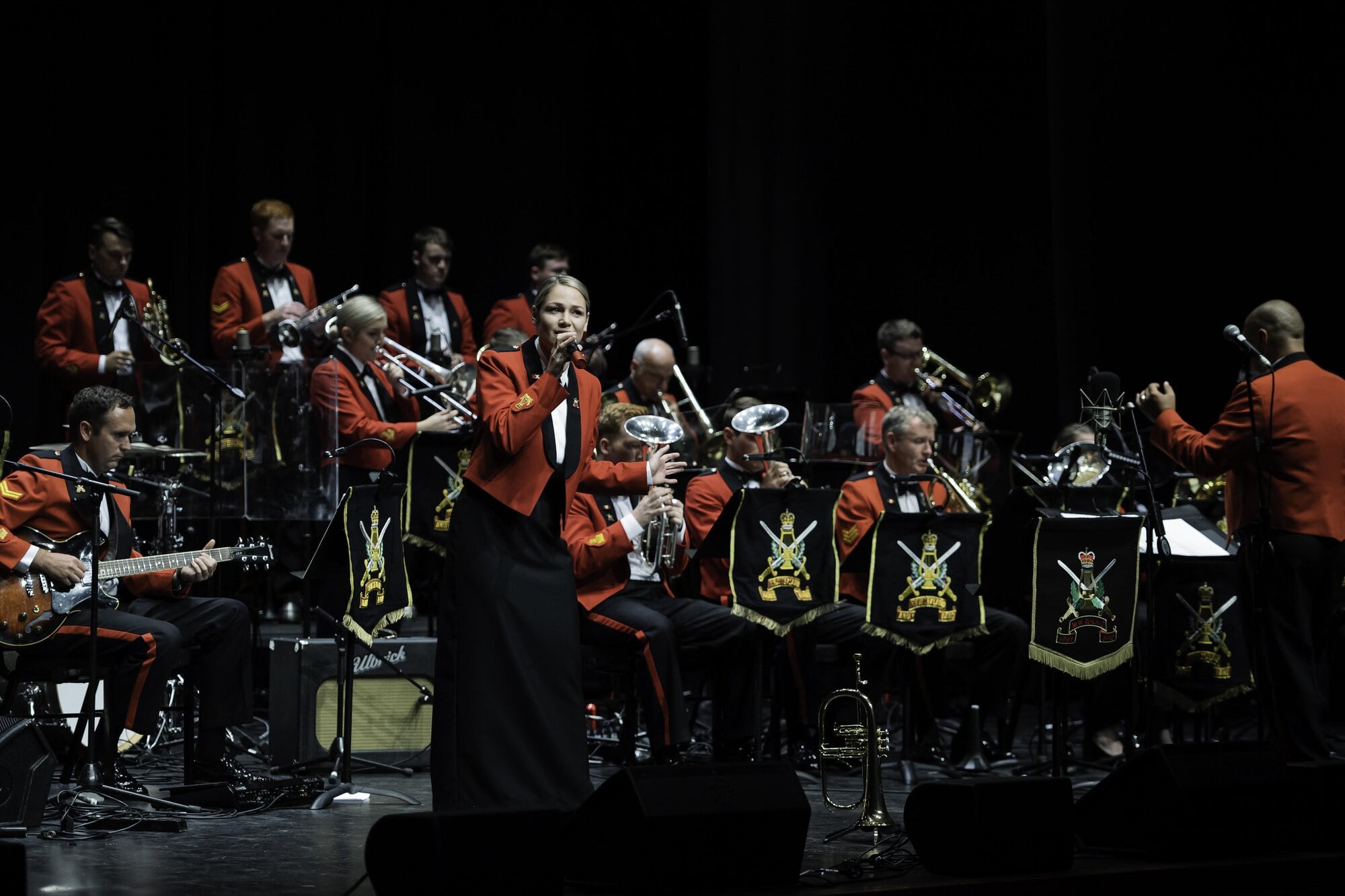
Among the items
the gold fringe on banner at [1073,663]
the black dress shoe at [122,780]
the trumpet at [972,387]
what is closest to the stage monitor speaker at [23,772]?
the black dress shoe at [122,780]

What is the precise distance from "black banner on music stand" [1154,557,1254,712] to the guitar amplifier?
3.03 meters

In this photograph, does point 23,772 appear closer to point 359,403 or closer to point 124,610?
point 124,610

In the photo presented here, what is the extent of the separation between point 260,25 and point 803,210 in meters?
3.54

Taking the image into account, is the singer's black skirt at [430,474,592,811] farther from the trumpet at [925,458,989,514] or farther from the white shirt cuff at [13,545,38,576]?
the trumpet at [925,458,989,514]

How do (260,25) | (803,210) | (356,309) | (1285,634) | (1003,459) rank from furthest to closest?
(803,210), (260,25), (1003,459), (356,309), (1285,634)

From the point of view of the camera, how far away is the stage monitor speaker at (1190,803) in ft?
13.2

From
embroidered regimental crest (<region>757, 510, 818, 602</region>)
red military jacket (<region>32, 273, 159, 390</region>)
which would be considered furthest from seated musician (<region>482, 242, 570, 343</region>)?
embroidered regimental crest (<region>757, 510, 818, 602</region>)

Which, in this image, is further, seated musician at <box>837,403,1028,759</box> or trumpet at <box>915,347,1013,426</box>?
trumpet at <box>915,347,1013,426</box>

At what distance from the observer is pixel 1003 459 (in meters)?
8.05

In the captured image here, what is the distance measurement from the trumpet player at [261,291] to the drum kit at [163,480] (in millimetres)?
1002

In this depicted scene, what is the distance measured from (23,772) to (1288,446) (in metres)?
4.48

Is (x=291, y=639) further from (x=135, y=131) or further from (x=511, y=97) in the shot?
(x=511, y=97)

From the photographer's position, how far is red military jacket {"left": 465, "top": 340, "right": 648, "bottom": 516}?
13.6ft

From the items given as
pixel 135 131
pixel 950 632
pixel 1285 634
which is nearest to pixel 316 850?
Result: pixel 950 632
